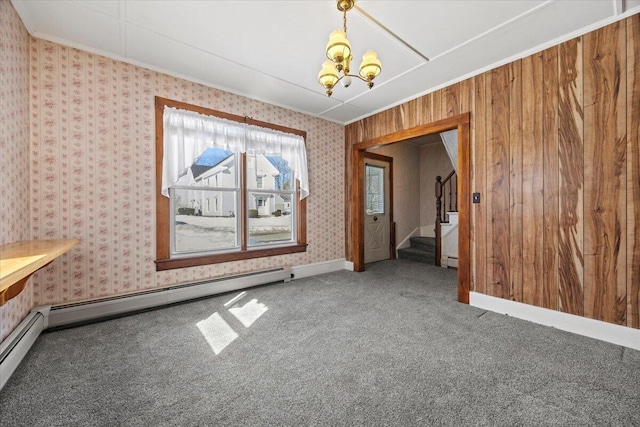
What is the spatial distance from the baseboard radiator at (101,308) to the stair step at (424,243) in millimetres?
3505

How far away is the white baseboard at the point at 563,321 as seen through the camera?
2.01 meters

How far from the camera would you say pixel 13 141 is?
77.9 inches

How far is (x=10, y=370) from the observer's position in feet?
5.34

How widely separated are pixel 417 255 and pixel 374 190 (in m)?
1.66

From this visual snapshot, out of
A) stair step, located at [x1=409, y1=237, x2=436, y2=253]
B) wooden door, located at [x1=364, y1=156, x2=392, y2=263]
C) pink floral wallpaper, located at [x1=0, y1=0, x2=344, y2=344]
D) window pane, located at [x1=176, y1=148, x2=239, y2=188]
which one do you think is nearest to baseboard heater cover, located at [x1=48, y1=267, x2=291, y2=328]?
pink floral wallpaper, located at [x1=0, y1=0, x2=344, y2=344]

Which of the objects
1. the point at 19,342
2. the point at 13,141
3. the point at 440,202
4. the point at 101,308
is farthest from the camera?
the point at 440,202

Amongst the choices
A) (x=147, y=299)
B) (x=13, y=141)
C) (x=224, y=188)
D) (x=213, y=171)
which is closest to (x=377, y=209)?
(x=224, y=188)

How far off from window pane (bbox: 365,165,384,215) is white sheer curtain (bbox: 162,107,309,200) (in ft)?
6.35

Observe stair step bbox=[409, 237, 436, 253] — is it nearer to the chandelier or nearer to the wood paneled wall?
the wood paneled wall

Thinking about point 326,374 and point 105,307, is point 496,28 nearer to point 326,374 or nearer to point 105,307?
point 326,374

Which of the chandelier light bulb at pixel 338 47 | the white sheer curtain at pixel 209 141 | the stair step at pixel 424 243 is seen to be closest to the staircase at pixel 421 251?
the stair step at pixel 424 243

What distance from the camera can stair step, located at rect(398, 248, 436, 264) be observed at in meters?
5.16

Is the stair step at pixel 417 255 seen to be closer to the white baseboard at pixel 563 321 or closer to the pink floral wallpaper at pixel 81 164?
the white baseboard at pixel 563 321

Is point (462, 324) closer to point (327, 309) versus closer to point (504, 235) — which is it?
point (504, 235)
